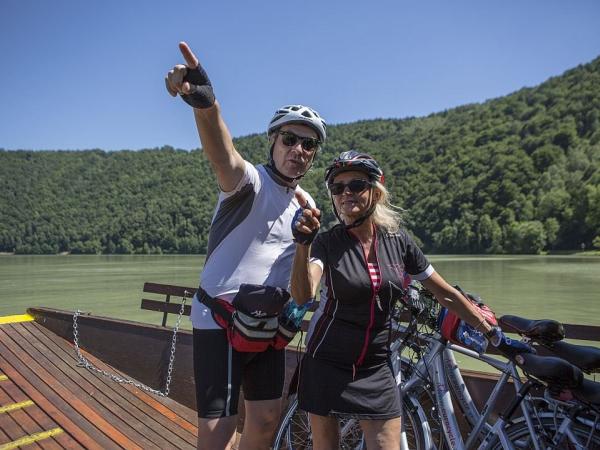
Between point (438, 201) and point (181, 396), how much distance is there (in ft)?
216

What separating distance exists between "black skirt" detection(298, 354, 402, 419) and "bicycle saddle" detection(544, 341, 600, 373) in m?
0.79

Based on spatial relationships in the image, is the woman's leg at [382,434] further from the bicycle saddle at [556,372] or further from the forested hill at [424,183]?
the forested hill at [424,183]

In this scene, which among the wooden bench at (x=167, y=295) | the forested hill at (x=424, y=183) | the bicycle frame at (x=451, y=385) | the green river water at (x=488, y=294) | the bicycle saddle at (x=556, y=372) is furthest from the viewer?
the forested hill at (x=424, y=183)

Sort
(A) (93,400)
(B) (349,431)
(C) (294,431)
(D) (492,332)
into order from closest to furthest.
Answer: (D) (492,332) → (B) (349,431) → (C) (294,431) → (A) (93,400)

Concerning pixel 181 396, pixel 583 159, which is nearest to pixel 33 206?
pixel 583 159

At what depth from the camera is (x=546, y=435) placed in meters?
2.02

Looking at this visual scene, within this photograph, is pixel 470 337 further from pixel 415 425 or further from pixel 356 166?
pixel 356 166

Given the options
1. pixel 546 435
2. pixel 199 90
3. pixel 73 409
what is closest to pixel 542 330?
pixel 546 435

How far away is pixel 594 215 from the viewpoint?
4647 cm

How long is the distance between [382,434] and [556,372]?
2.27 feet

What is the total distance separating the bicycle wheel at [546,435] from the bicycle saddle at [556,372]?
0.71 ft

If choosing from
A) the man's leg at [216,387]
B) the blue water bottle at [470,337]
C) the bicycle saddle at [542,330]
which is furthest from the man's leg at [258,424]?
the bicycle saddle at [542,330]

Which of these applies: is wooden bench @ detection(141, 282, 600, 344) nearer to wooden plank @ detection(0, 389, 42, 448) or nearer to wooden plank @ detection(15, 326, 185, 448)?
wooden plank @ detection(15, 326, 185, 448)

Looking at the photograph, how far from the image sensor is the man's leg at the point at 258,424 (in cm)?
210
